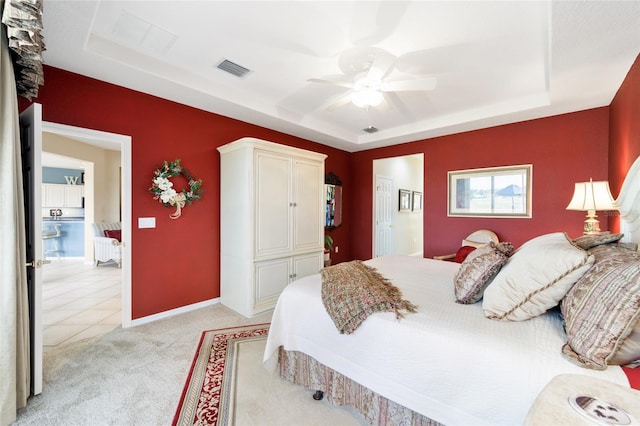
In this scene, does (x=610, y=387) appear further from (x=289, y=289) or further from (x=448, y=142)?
(x=448, y=142)

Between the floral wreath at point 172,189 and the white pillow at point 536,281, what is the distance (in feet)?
10.3

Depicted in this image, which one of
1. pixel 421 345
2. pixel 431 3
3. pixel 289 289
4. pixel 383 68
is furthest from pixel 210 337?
pixel 431 3

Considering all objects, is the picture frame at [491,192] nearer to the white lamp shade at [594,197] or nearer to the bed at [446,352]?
the white lamp shade at [594,197]

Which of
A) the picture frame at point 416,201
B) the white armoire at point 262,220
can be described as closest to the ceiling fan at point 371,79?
the white armoire at point 262,220

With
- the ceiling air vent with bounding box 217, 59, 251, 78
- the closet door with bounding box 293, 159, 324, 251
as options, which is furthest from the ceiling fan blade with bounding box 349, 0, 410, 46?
the closet door with bounding box 293, 159, 324, 251

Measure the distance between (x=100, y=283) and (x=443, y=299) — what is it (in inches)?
212

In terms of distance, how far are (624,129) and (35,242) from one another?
193 inches

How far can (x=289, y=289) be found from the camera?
1.98m

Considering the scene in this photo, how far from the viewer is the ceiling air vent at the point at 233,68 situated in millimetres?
2678

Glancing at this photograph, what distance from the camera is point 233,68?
9.09ft

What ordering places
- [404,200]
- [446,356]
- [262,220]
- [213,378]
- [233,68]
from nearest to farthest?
[446,356]
[213,378]
[233,68]
[262,220]
[404,200]

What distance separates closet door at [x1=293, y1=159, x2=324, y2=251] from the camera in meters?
3.73

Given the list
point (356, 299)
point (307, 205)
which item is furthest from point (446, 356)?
point (307, 205)

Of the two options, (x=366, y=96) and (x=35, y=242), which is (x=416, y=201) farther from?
(x=35, y=242)
